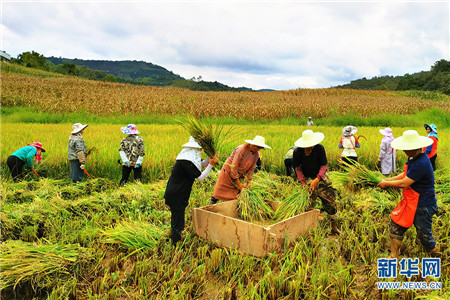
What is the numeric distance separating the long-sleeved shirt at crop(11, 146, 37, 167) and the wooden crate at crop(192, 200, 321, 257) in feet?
16.0

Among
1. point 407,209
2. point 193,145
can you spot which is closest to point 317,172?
point 407,209

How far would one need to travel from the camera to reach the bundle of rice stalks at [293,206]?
164 inches

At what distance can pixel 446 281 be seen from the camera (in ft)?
9.64

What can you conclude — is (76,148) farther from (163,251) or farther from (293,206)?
(293,206)

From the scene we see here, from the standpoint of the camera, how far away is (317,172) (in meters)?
4.55

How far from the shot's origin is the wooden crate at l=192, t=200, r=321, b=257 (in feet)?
11.4

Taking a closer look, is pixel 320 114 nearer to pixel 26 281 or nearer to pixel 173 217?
pixel 173 217

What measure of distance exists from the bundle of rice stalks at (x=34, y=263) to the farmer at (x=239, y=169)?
233 centimetres

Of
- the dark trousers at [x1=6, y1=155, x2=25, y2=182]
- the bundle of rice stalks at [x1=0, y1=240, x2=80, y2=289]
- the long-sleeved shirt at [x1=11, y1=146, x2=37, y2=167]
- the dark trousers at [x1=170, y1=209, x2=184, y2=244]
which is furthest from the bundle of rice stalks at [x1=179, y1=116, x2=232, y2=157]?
the dark trousers at [x1=6, y1=155, x2=25, y2=182]

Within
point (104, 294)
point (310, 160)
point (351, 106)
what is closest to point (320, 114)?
point (351, 106)

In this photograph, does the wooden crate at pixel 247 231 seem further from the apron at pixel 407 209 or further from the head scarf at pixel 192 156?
the apron at pixel 407 209

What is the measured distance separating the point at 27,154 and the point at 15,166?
1.21 feet

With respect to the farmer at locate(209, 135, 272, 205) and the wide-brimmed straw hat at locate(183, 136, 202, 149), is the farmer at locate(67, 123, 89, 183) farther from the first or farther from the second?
the wide-brimmed straw hat at locate(183, 136, 202, 149)

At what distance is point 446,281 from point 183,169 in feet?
10.1
